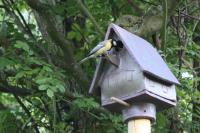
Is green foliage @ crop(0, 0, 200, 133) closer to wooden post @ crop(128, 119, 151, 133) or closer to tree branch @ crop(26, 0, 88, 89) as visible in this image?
tree branch @ crop(26, 0, 88, 89)

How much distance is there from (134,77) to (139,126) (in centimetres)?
23

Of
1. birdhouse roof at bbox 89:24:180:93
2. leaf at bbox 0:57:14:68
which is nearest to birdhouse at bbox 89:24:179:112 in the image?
birdhouse roof at bbox 89:24:180:93

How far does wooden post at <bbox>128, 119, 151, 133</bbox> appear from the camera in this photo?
257 centimetres

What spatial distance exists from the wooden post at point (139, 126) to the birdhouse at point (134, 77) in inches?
3.7

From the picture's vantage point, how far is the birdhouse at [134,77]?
8.61ft

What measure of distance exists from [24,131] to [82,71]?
626 millimetres

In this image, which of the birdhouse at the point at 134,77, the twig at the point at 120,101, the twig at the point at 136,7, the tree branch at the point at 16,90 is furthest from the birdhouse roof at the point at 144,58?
the tree branch at the point at 16,90

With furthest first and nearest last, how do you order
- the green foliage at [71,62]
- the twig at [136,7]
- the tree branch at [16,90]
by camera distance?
the tree branch at [16,90], the twig at [136,7], the green foliage at [71,62]

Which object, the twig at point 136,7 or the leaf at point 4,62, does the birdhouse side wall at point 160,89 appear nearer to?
the leaf at point 4,62

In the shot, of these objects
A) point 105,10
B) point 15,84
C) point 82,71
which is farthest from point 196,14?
point 15,84

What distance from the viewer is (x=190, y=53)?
13.2ft

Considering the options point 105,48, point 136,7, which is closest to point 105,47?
point 105,48

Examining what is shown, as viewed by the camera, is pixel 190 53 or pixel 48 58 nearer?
pixel 48 58

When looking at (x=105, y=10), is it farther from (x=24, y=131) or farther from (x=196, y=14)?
(x=24, y=131)
